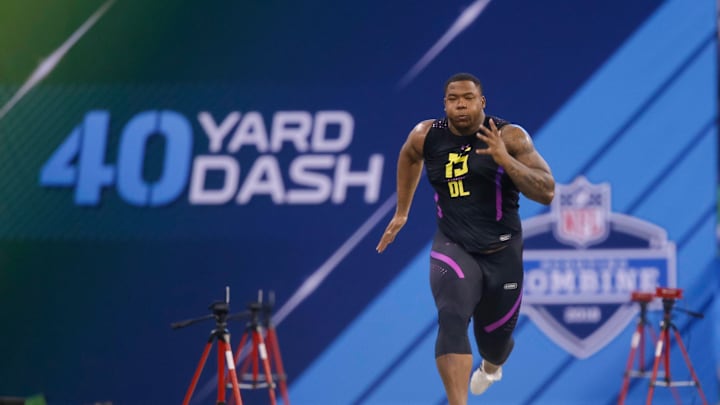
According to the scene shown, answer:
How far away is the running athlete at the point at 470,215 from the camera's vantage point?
4980 mm

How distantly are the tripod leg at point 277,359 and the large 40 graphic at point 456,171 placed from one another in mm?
2866

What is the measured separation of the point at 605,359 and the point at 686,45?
8.63 feet

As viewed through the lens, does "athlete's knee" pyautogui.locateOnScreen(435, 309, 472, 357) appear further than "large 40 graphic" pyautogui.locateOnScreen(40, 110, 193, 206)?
No

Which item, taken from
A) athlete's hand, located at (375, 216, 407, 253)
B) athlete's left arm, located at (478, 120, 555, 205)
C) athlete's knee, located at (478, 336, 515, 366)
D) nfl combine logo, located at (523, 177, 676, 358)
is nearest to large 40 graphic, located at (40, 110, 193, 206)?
nfl combine logo, located at (523, 177, 676, 358)

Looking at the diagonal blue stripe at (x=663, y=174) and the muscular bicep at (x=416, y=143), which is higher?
the diagonal blue stripe at (x=663, y=174)

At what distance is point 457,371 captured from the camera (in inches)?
194

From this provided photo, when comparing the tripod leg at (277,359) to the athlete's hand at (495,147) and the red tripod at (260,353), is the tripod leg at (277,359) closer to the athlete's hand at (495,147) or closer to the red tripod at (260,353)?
the red tripod at (260,353)

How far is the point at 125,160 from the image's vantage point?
8.49m

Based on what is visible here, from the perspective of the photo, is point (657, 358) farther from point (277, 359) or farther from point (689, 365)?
point (277, 359)

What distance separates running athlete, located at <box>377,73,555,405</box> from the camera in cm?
498

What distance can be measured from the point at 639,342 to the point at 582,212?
1131mm

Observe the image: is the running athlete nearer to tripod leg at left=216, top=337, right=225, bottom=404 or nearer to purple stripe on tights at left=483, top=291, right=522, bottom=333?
purple stripe on tights at left=483, top=291, right=522, bottom=333

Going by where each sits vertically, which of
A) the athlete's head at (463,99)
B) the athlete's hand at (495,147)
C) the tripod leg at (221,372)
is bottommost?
the tripod leg at (221,372)

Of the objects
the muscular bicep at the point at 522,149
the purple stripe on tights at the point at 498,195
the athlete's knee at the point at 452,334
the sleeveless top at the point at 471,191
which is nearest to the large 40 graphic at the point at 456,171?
the sleeveless top at the point at 471,191
